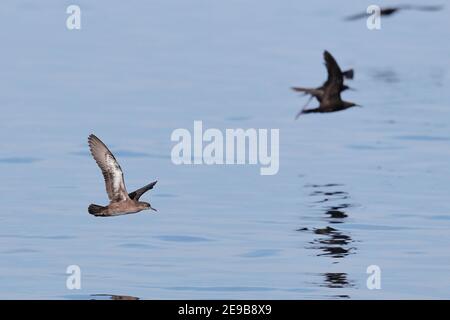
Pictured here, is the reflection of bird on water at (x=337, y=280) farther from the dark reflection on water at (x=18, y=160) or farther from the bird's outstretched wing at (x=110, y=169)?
the dark reflection on water at (x=18, y=160)

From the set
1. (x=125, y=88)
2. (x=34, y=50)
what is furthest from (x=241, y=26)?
(x=125, y=88)

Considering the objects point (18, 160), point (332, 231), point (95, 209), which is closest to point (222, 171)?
point (18, 160)

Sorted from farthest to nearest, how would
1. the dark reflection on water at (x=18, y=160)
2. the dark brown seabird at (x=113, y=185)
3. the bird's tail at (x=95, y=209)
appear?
the dark reflection on water at (x=18, y=160) < the dark brown seabird at (x=113, y=185) < the bird's tail at (x=95, y=209)

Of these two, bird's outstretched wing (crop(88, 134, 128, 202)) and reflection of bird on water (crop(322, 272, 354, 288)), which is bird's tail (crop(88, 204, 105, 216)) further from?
reflection of bird on water (crop(322, 272, 354, 288))

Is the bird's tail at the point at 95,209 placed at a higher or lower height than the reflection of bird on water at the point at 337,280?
higher

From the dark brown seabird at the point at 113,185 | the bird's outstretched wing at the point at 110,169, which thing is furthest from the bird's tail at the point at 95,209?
the bird's outstretched wing at the point at 110,169

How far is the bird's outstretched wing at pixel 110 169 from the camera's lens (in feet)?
78.7

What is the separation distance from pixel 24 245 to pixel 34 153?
895 cm

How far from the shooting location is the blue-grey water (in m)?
24.3

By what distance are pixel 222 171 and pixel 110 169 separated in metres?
8.80

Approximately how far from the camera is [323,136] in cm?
3822

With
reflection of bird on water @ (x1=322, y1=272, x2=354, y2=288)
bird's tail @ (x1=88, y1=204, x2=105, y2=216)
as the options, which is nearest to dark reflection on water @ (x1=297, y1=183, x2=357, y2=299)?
reflection of bird on water @ (x1=322, y1=272, x2=354, y2=288)

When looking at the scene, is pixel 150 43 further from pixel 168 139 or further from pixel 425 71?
pixel 168 139

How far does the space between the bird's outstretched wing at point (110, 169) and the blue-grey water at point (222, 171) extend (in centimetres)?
102
